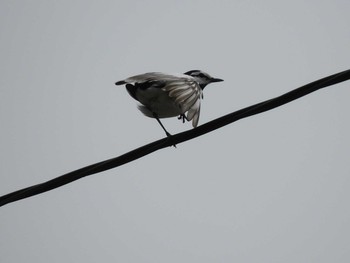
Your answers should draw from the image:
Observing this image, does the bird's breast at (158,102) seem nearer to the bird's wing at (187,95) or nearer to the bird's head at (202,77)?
the bird's wing at (187,95)

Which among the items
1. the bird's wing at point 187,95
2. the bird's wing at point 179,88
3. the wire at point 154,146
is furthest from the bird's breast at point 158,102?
the wire at point 154,146

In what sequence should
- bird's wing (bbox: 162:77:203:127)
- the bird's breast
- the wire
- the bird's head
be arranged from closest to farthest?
the wire → bird's wing (bbox: 162:77:203:127) → the bird's breast → the bird's head

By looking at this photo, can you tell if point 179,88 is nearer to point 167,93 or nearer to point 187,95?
point 187,95

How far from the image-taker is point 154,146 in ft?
17.6

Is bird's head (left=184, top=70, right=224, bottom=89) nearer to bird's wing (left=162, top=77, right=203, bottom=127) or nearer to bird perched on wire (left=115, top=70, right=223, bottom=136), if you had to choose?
bird perched on wire (left=115, top=70, right=223, bottom=136)

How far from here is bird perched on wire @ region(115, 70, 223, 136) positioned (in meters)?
6.60

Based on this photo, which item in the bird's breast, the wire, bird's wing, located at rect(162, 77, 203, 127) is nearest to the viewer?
the wire

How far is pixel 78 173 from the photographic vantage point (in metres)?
5.14

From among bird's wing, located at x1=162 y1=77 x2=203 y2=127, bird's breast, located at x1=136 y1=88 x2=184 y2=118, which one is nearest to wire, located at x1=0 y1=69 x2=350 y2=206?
bird's wing, located at x1=162 y1=77 x2=203 y2=127

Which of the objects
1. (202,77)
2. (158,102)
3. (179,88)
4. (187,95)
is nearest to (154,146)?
(187,95)

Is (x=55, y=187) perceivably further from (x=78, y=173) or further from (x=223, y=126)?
(x=223, y=126)

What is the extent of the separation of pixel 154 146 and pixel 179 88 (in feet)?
5.00

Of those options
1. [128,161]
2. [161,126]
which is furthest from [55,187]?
[161,126]

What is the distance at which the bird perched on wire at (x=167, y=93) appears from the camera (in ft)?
21.7
